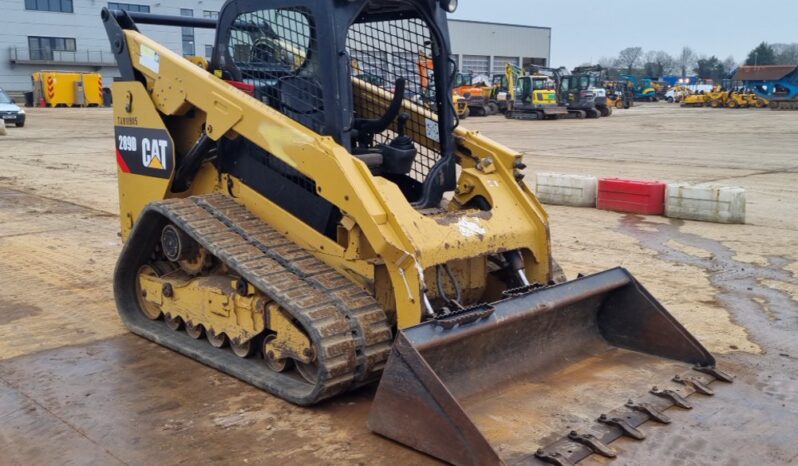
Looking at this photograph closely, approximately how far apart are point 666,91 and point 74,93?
43680 mm

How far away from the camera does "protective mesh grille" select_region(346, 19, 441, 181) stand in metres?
5.77

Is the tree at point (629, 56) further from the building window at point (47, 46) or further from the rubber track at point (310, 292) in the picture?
the rubber track at point (310, 292)

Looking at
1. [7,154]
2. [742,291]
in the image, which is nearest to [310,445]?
[742,291]

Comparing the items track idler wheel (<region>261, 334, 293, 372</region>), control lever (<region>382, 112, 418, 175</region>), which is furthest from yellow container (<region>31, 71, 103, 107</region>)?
track idler wheel (<region>261, 334, 293, 372</region>)

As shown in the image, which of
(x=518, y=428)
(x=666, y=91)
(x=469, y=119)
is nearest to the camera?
(x=518, y=428)

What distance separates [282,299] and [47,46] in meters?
62.9

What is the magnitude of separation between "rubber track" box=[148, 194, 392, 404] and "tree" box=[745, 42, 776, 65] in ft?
307

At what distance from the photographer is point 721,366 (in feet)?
17.9

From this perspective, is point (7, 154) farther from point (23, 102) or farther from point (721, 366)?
point (23, 102)

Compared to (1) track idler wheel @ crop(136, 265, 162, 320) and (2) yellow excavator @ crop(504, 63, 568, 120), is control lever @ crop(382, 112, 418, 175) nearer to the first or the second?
(1) track idler wheel @ crop(136, 265, 162, 320)

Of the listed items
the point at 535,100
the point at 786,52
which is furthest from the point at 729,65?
the point at 535,100

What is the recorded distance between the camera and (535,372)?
4.91m

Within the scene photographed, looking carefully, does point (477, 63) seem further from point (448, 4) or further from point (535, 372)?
point (535, 372)

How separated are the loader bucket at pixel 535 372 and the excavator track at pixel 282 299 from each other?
0.38m
